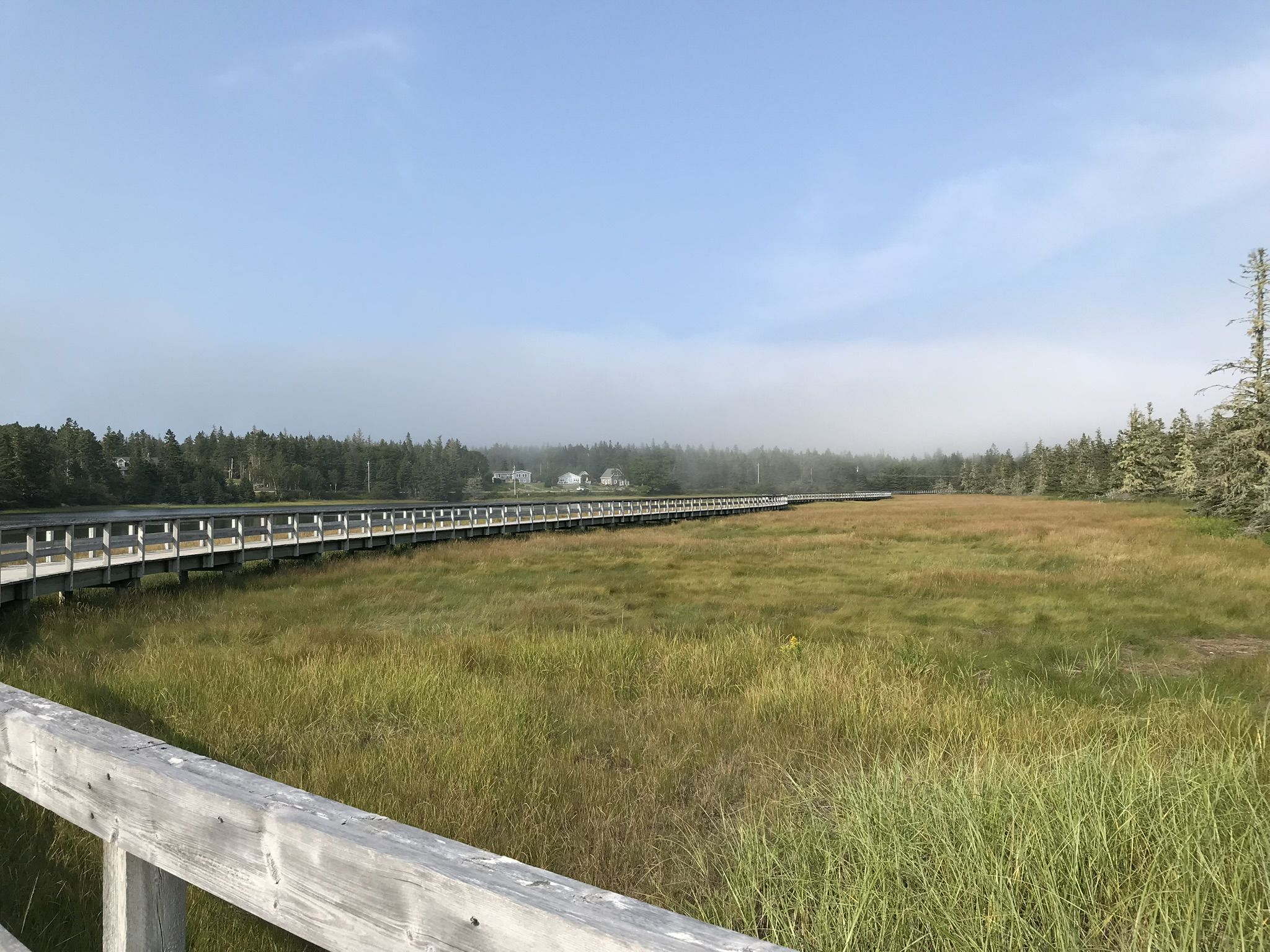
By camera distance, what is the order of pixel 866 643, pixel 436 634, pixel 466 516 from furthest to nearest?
pixel 466 516 → pixel 436 634 → pixel 866 643

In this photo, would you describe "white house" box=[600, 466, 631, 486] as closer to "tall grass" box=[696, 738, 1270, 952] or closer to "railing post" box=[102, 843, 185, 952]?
"tall grass" box=[696, 738, 1270, 952]

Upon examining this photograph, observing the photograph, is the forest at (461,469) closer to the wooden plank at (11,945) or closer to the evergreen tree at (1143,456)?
the evergreen tree at (1143,456)

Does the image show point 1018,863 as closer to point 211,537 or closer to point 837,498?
point 211,537

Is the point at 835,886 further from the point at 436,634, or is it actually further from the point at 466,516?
the point at 466,516

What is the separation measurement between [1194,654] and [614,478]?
173 meters

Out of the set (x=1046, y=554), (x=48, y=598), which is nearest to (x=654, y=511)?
(x=1046, y=554)

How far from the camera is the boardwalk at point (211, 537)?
13016 millimetres

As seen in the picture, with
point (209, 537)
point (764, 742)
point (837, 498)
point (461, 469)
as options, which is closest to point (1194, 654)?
point (764, 742)

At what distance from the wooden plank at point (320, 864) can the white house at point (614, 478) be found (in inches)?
6831

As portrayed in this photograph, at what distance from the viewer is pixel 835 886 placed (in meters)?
2.95

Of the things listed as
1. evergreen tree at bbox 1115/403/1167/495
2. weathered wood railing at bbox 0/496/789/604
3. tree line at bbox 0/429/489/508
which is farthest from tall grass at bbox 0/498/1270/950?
tree line at bbox 0/429/489/508

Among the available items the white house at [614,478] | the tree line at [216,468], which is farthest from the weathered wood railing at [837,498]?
the white house at [614,478]

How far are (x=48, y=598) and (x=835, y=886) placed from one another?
16.5m

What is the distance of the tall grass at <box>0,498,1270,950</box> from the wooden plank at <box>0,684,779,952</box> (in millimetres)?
1564
